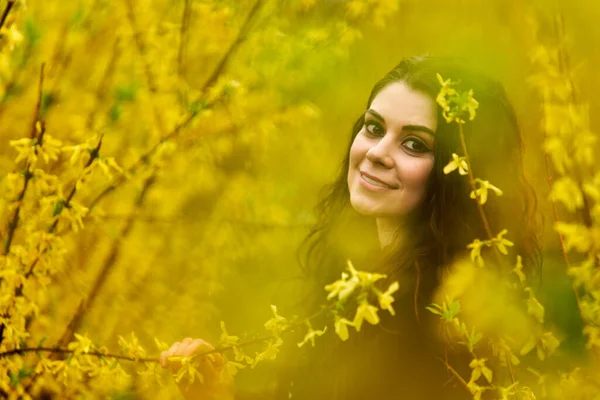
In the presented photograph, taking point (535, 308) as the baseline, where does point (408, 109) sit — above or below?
above

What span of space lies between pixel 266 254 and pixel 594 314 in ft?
4.27

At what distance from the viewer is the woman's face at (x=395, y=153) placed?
1306mm

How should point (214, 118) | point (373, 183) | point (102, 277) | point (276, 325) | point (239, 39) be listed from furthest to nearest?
Result: point (214, 118) → point (102, 277) → point (239, 39) → point (373, 183) → point (276, 325)

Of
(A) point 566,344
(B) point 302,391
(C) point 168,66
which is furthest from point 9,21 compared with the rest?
(A) point 566,344

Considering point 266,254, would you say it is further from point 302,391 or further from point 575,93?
point 575,93

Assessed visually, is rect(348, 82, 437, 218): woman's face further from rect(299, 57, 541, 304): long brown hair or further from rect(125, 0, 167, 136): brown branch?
rect(125, 0, 167, 136): brown branch

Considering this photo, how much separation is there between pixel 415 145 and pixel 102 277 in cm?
94

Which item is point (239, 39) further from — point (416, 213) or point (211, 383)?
point (211, 383)

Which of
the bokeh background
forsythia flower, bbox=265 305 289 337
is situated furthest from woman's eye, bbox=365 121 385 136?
forsythia flower, bbox=265 305 289 337

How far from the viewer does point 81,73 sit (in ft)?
6.52

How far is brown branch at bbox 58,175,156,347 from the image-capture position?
1729 mm

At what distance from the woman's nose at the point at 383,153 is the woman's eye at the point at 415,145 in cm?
4

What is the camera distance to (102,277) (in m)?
1.80

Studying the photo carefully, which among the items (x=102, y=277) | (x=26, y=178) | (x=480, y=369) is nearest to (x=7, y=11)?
(x=26, y=178)
